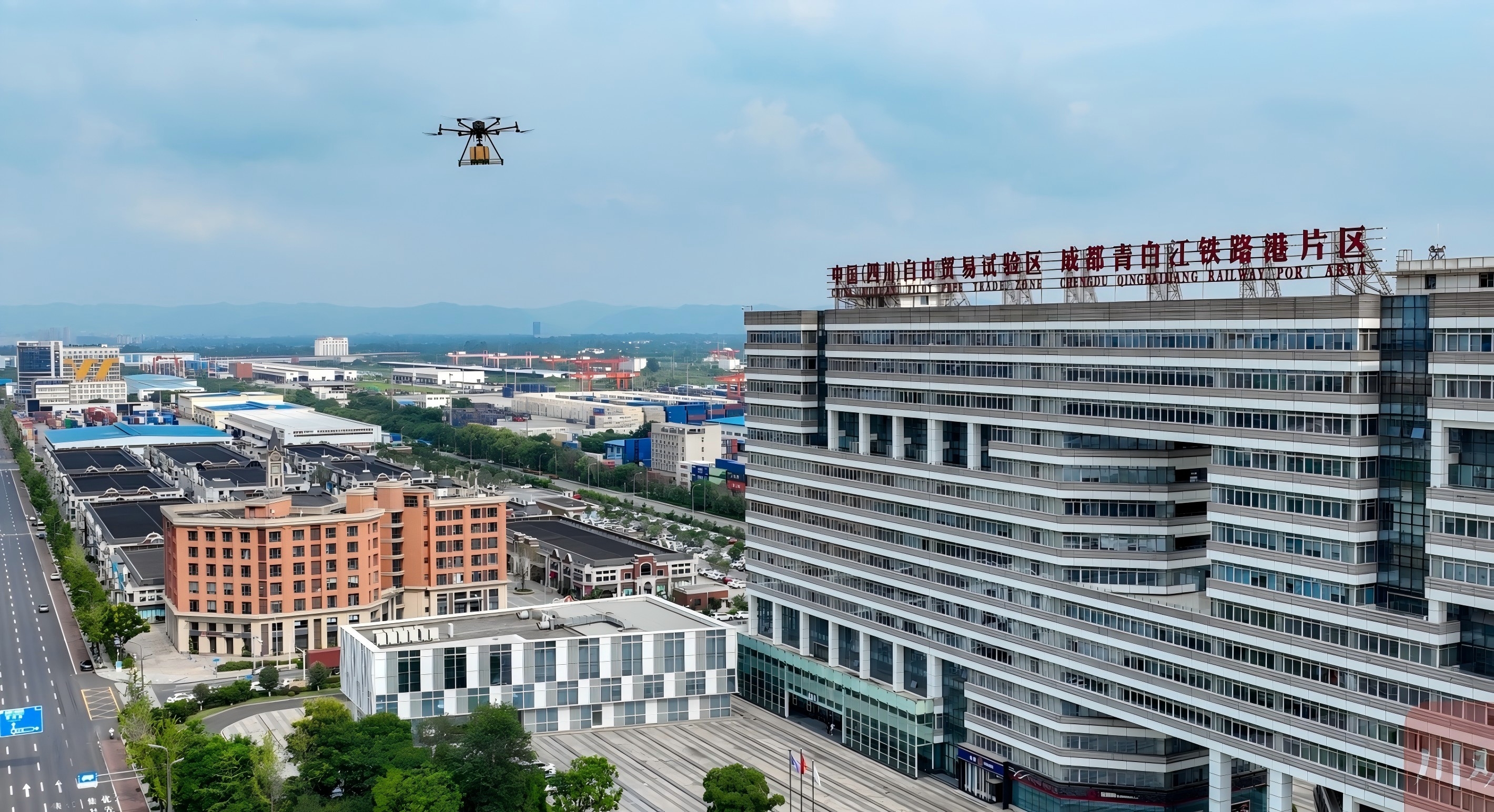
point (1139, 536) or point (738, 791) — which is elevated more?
point (1139, 536)

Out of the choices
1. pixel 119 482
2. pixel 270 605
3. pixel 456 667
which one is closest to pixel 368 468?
pixel 119 482

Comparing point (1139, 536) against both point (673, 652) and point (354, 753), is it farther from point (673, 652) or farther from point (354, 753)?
point (354, 753)

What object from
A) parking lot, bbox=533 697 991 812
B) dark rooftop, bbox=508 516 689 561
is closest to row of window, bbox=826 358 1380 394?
parking lot, bbox=533 697 991 812

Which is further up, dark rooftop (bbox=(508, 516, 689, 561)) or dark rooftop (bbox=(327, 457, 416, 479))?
dark rooftop (bbox=(327, 457, 416, 479))

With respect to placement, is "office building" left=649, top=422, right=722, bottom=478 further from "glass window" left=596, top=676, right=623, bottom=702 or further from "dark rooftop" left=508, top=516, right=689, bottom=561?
"glass window" left=596, top=676, right=623, bottom=702

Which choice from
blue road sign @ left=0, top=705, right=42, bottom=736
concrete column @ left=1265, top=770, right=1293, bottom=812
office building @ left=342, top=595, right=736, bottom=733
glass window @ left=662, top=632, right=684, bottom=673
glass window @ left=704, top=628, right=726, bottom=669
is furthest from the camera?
glass window @ left=704, top=628, right=726, bottom=669

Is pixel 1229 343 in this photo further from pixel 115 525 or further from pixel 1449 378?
pixel 115 525

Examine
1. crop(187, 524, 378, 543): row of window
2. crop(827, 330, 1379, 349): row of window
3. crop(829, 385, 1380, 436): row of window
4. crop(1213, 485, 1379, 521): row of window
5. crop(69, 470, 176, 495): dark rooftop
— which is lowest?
crop(69, 470, 176, 495): dark rooftop

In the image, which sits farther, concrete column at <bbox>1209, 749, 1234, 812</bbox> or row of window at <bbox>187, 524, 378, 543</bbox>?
row of window at <bbox>187, 524, 378, 543</bbox>
